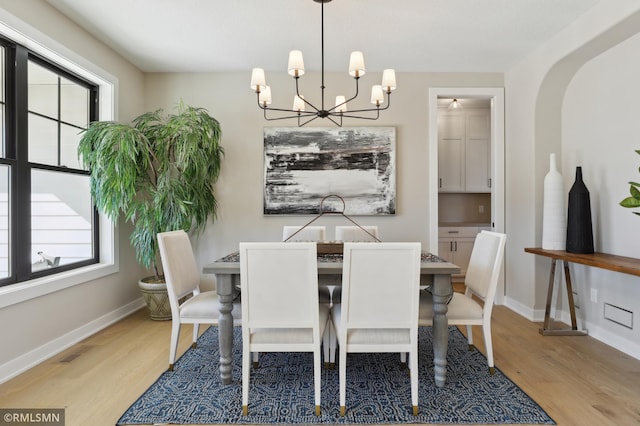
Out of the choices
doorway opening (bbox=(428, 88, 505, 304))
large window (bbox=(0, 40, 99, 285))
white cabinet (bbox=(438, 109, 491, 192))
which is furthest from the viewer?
white cabinet (bbox=(438, 109, 491, 192))

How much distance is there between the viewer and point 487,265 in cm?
236

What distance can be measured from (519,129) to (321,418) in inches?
134

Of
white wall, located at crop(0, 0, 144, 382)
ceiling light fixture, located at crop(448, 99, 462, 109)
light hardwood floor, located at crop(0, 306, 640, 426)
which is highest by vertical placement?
ceiling light fixture, located at crop(448, 99, 462, 109)

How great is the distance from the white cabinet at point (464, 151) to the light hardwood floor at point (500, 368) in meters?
2.51

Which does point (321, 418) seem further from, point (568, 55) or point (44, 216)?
point (568, 55)

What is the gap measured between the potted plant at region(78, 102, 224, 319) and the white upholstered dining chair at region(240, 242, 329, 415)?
1.68m

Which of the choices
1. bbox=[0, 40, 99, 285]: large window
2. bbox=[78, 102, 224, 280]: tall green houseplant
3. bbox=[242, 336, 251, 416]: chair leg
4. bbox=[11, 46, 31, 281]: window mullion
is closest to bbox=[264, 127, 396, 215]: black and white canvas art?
bbox=[78, 102, 224, 280]: tall green houseplant

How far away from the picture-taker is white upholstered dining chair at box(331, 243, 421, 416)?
1778mm

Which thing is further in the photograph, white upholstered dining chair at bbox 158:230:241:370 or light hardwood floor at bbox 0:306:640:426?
white upholstered dining chair at bbox 158:230:241:370

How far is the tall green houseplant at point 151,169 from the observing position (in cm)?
302

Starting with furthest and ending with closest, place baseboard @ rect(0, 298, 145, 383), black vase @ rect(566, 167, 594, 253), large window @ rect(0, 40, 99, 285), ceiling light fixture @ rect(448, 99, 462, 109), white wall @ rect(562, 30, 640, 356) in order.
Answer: ceiling light fixture @ rect(448, 99, 462, 109)
black vase @ rect(566, 167, 594, 253)
white wall @ rect(562, 30, 640, 356)
large window @ rect(0, 40, 99, 285)
baseboard @ rect(0, 298, 145, 383)

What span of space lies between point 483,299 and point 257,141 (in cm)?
280

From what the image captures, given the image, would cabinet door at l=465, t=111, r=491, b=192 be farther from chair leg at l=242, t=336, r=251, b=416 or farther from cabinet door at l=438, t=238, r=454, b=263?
chair leg at l=242, t=336, r=251, b=416

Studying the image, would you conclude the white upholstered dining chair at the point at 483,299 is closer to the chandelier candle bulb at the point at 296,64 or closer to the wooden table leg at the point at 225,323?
the wooden table leg at the point at 225,323
